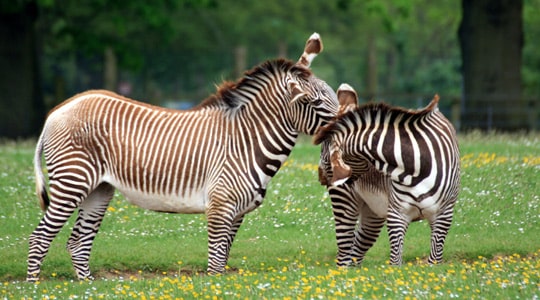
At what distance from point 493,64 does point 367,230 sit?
15282mm

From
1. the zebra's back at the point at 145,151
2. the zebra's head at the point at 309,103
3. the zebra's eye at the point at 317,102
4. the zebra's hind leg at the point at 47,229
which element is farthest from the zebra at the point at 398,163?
the zebra's hind leg at the point at 47,229

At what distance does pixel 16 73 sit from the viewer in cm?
2580

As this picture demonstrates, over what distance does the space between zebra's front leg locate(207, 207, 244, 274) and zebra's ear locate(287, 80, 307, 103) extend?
4.80 feet

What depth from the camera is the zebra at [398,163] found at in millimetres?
9219

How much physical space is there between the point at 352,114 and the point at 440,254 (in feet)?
6.08

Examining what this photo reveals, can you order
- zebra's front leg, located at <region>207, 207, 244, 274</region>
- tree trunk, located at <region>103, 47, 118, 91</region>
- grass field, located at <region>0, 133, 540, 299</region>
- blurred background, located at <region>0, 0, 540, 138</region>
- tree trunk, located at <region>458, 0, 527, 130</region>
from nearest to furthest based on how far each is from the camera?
1. grass field, located at <region>0, 133, 540, 299</region>
2. zebra's front leg, located at <region>207, 207, 244, 274</region>
3. tree trunk, located at <region>458, 0, 527, 130</region>
4. blurred background, located at <region>0, 0, 540, 138</region>
5. tree trunk, located at <region>103, 47, 118, 91</region>

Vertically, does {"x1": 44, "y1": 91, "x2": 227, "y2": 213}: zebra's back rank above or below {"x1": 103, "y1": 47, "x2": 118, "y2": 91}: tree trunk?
above

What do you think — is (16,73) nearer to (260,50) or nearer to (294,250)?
(294,250)

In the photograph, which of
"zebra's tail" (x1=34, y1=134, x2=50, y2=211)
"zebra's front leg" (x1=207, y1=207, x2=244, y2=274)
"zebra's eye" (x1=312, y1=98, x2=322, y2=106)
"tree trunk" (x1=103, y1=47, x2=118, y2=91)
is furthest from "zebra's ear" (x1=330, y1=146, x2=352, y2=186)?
"tree trunk" (x1=103, y1=47, x2=118, y2=91)

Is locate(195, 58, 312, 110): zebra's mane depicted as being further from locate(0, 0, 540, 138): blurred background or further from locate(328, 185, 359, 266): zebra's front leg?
locate(0, 0, 540, 138): blurred background

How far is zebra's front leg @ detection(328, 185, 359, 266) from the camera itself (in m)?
10.1

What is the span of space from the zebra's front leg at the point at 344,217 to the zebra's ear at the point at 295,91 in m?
1.23

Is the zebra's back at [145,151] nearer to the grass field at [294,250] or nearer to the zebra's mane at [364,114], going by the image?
the grass field at [294,250]

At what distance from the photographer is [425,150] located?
30.4 ft
